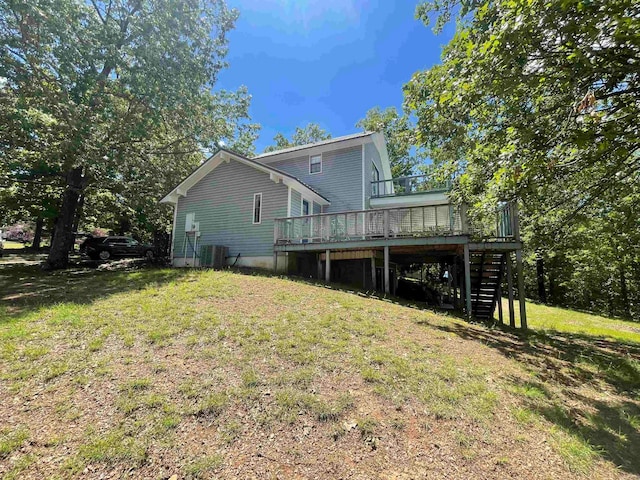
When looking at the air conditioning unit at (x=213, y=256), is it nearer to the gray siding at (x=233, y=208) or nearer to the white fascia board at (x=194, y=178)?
the gray siding at (x=233, y=208)

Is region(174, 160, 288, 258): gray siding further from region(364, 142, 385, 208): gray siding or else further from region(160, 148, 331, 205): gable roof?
region(364, 142, 385, 208): gray siding

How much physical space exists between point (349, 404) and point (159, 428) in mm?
2196

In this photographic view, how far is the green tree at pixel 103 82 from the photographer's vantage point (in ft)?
34.4

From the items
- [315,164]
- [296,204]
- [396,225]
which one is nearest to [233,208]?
[296,204]

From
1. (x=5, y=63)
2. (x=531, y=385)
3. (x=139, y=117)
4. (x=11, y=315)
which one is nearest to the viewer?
Answer: (x=531, y=385)

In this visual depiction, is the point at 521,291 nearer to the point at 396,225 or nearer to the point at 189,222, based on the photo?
the point at 396,225

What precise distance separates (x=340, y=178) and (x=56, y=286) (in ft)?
39.1

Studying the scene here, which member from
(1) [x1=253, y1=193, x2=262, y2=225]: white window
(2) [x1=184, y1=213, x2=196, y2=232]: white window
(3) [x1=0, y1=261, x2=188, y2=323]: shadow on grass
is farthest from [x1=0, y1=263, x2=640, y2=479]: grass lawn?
(2) [x1=184, y1=213, x2=196, y2=232]: white window

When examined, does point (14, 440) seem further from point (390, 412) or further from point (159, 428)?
point (390, 412)

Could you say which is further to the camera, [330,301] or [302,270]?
[302,270]

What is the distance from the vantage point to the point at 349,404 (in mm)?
3979

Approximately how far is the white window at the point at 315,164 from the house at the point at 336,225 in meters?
0.05

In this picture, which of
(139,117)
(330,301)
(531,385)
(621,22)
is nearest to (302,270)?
(330,301)

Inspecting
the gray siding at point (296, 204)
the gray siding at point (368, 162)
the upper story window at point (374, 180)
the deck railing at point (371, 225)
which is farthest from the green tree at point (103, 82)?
the upper story window at point (374, 180)
